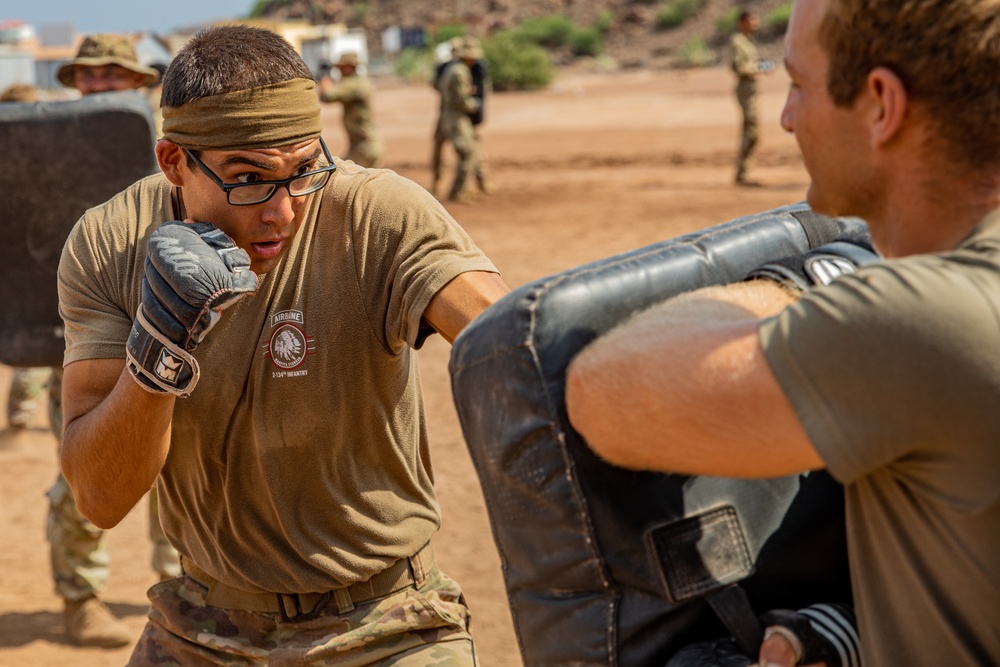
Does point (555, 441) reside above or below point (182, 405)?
above

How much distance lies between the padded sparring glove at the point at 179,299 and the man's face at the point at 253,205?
0.18 metres

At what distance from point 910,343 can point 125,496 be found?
2075 mm

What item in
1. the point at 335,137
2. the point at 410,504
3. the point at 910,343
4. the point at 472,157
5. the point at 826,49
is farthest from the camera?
the point at 335,137

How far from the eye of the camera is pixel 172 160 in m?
→ 3.08

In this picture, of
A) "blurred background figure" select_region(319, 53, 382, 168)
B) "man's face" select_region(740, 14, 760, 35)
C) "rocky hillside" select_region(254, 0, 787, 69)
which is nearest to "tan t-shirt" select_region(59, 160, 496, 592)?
"blurred background figure" select_region(319, 53, 382, 168)

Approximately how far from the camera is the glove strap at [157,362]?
2.74 meters

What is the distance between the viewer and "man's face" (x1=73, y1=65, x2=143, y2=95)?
7.55 meters

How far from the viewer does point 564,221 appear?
51.9 feet

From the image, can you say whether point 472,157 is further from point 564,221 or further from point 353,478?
point 353,478

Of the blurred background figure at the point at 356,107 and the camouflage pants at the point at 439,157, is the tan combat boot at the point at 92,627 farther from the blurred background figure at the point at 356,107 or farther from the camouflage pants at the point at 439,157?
the camouflage pants at the point at 439,157

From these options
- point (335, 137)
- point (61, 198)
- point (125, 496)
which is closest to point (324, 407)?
point (125, 496)

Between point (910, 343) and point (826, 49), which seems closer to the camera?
point (910, 343)

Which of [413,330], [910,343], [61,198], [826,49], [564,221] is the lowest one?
[564,221]

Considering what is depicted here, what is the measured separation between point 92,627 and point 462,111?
12419 mm
